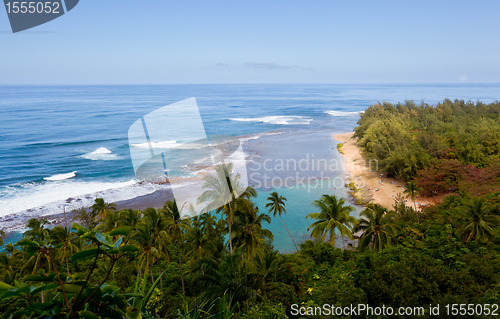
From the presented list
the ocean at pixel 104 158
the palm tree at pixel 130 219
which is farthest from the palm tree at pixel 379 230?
the palm tree at pixel 130 219

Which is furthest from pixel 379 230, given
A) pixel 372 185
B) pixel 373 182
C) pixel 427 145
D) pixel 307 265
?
pixel 427 145

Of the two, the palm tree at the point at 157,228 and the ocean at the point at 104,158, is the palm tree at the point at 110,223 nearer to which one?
the palm tree at the point at 157,228

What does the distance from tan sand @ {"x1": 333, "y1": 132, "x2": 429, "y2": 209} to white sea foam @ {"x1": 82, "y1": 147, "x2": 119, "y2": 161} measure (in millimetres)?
39628

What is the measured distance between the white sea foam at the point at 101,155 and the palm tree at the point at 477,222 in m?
49.2

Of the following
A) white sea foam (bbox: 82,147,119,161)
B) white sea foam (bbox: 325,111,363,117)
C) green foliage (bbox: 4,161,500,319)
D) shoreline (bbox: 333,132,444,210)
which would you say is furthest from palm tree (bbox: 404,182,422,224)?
white sea foam (bbox: 325,111,363,117)

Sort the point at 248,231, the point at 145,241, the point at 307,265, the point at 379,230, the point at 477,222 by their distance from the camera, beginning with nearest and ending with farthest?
the point at 145,241 → the point at 307,265 → the point at 477,222 → the point at 248,231 → the point at 379,230

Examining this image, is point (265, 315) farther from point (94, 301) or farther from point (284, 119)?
point (284, 119)

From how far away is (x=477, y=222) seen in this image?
20.0m

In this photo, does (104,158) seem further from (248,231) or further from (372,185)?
(372,185)

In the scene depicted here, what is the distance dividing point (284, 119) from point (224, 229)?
7604cm

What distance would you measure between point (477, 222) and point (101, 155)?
2105 inches

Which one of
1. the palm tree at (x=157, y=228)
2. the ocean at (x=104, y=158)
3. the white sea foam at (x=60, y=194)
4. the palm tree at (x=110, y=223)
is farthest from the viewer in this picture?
the ocean at (x=104, y=158)

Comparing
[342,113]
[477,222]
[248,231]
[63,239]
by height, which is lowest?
[63,239]

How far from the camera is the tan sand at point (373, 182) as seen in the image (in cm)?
3448
